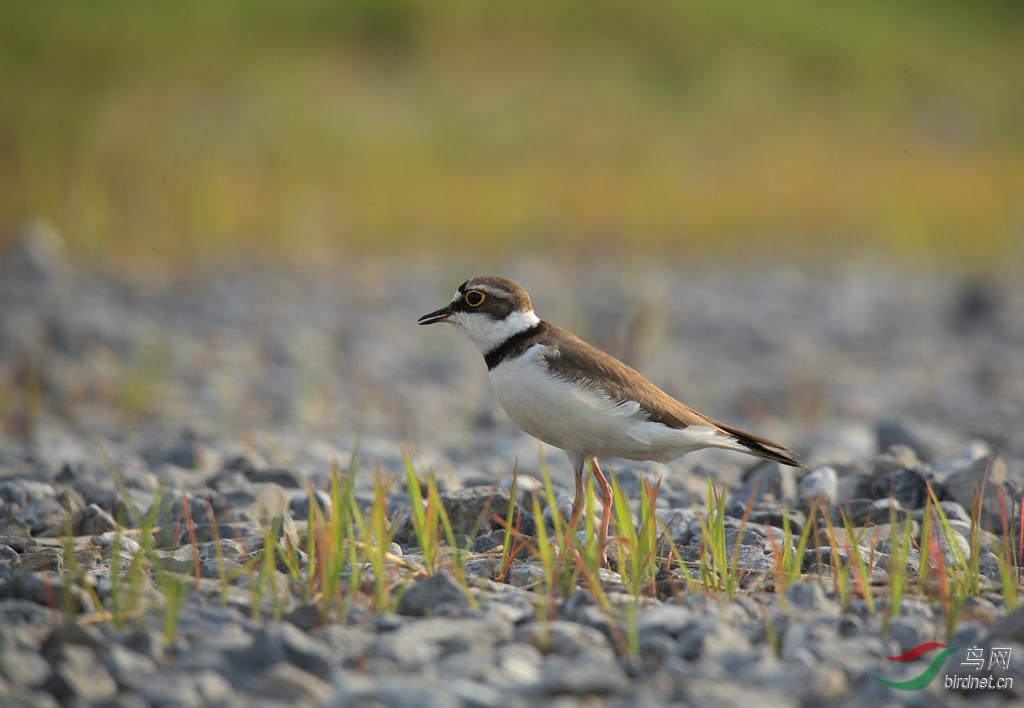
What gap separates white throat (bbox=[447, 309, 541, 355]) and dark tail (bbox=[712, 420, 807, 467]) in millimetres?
870

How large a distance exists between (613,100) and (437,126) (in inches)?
164

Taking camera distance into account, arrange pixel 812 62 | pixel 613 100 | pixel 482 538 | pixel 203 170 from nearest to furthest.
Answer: pixel 482 538, pixel 203 170, pixel 613 100, pixel 812 62

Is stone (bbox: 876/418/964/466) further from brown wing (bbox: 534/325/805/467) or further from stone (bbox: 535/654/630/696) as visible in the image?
stone (bbox: 535/654/630/696)

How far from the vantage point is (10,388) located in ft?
18.1

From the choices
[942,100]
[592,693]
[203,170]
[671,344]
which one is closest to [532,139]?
[203,170]

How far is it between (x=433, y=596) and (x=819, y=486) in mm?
1801

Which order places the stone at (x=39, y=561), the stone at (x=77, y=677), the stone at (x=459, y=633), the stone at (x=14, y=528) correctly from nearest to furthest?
1. the stone at (x=77, y=677)
2. the stone at (x=459, y=633)
3. the stone at (x=39, y=561)
4. the stone at (x=14, y=528)

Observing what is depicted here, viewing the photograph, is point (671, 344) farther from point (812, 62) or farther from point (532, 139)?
point (812, 62)

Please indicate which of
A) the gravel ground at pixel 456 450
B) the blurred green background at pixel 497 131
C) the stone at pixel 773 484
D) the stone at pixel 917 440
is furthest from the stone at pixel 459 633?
the blurred green background at pixel 497 131

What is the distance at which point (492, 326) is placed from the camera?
3.62m

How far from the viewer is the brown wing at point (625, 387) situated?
3314 mm

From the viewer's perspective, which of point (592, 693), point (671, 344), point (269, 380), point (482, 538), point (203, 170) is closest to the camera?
point (592, 693)

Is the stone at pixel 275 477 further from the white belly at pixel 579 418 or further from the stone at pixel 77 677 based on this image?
the stone at pixel 77 677

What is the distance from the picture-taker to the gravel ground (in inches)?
79.9
